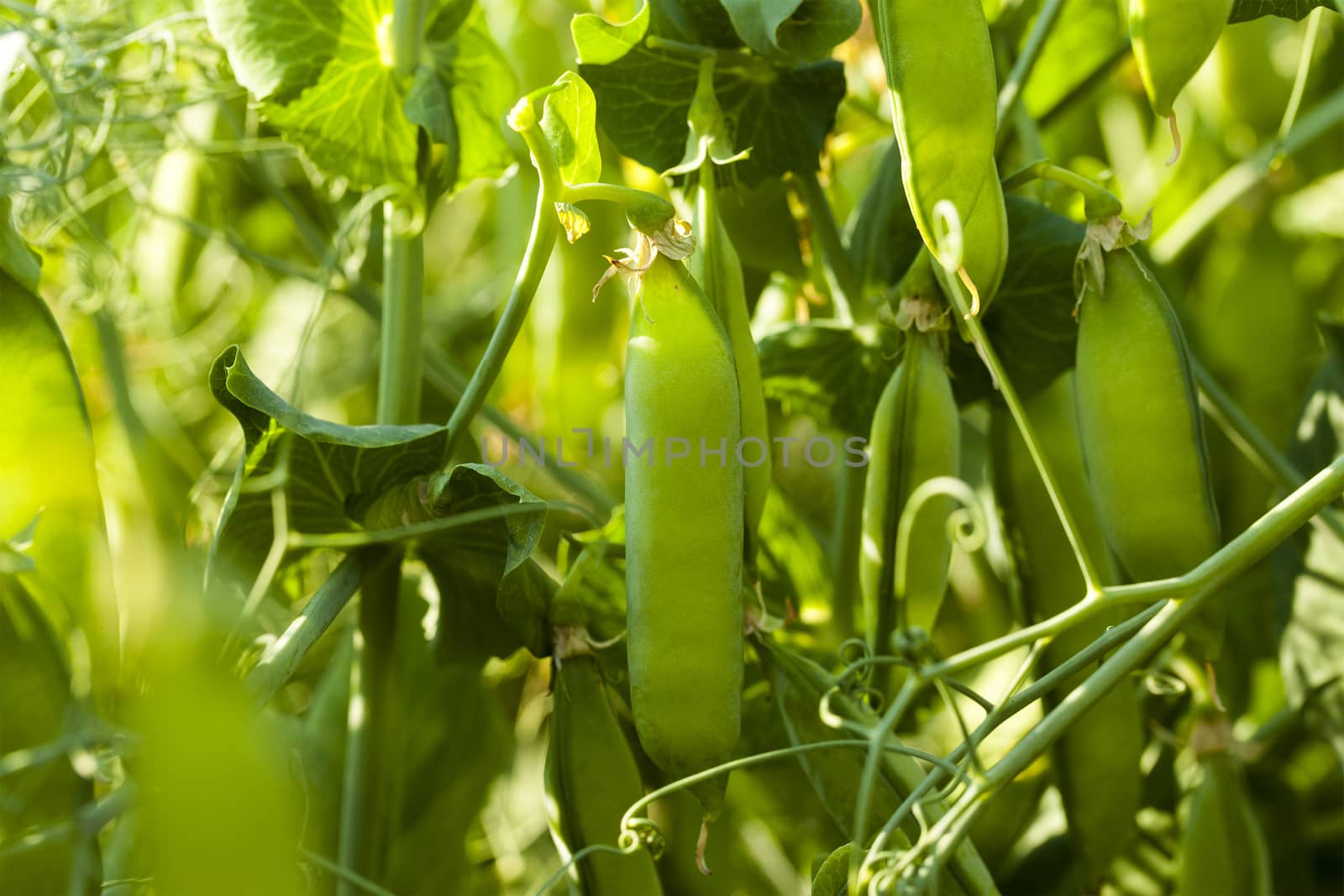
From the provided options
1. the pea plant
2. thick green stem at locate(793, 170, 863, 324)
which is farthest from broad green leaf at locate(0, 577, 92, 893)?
thick green stem at locate(793, 170, 863, 324)

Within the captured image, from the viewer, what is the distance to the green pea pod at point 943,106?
0.41 meters

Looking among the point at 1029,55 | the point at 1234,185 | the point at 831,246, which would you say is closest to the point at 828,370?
the point at 831,246

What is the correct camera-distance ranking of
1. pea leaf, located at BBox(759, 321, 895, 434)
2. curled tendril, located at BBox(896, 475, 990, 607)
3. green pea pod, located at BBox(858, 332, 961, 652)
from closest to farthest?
1. curled tendril, located at BBox(896, 475, 990, 607)
2. green pea pod, located at BBox(858, 332, 961, 652)
3. pea leaf, located at BBox(759, 321, 895, 434)

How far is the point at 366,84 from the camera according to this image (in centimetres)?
60

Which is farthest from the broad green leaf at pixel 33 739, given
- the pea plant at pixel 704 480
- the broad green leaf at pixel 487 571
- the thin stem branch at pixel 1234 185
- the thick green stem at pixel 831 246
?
the thin stem branch at pixel 1234 185

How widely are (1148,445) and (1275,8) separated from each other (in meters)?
0.19

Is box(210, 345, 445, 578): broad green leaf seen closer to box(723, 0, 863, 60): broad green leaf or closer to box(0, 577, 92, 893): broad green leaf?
box(0, 577, 92, 893): broad green leaf

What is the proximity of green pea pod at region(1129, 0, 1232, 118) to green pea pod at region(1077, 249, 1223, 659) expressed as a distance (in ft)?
0.27

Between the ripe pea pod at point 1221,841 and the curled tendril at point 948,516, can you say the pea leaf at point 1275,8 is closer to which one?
the curled tendril at point 948,516

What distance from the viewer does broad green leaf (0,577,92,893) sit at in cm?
42

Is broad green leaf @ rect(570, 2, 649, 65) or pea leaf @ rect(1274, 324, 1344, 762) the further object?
pea leaf @ rect(1274, 324, 1344, 762)

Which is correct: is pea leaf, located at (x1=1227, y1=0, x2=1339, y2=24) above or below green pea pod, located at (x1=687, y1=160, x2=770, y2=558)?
above

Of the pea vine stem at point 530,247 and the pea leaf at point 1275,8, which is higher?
the pea leaf at point 1275,8

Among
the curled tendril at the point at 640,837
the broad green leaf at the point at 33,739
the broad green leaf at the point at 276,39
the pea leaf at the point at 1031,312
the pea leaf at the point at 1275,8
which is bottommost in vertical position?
the curled tendril at the point at 640,837
